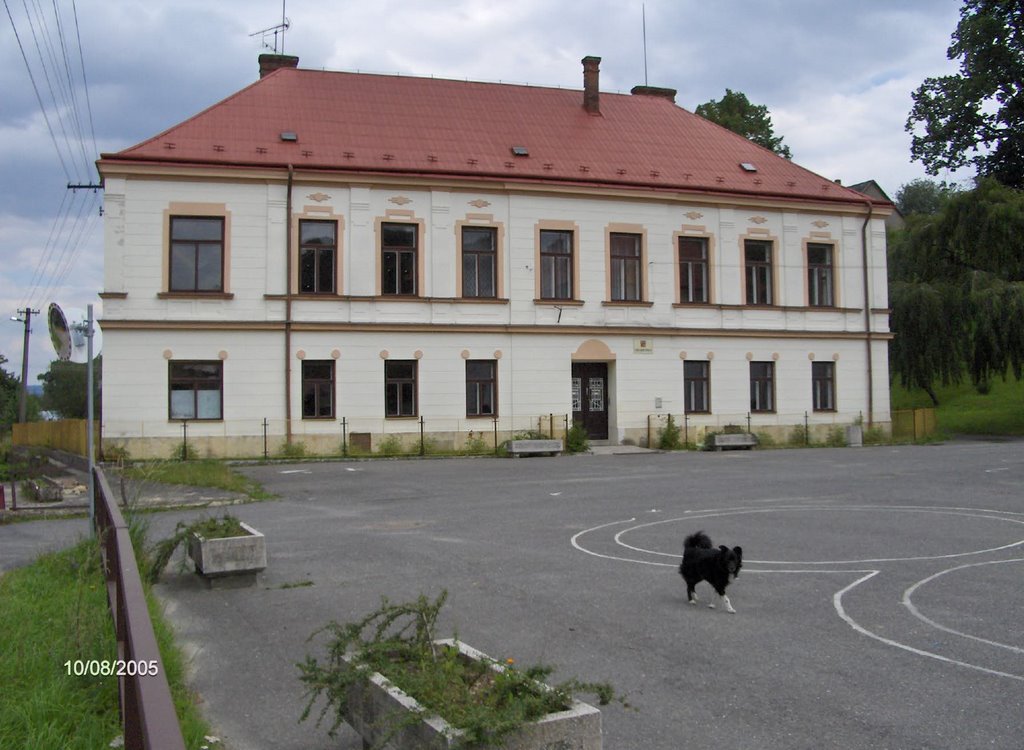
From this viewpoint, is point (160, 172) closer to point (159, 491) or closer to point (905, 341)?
point (159, 491)

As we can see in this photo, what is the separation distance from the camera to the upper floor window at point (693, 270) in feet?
113

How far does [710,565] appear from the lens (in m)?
8.45

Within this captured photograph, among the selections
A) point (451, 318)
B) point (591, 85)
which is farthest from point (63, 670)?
point (591, 85)

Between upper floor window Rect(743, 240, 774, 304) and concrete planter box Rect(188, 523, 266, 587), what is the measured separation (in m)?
27.9

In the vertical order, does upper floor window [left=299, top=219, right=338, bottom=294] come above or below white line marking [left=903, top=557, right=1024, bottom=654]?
above

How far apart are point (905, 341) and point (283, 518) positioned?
1185 inches

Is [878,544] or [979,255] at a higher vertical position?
[979,255]

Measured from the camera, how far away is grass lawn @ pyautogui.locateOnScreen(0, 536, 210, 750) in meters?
4.95

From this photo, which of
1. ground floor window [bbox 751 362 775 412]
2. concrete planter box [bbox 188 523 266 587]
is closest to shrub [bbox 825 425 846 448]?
ground floor window [bbox 751 362 775 412]

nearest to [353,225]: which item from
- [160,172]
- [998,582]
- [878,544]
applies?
[160,172]

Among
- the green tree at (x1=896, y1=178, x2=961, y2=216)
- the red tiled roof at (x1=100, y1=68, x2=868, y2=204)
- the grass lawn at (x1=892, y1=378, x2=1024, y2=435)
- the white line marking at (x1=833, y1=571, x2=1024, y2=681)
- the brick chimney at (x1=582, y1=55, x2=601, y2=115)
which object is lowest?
the white line marking at (x1=833, y1=571, x2=1024, y2=681)

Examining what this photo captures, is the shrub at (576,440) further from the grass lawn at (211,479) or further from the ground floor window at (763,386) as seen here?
the grass lawn at (211,479)

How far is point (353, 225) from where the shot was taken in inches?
1218

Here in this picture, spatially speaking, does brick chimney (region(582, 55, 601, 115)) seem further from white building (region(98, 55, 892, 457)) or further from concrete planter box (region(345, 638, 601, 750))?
concrete planter box (region(345, 638, 601, 750))
